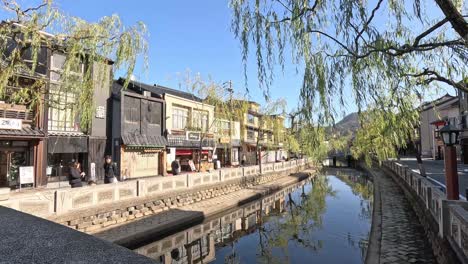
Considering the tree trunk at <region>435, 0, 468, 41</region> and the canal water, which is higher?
the tree trunk at <region>435, 0, 468, 41</region>

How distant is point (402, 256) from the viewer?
795 cm

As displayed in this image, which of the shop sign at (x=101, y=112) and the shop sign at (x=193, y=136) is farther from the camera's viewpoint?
the shop sign at (x=193, y=136)

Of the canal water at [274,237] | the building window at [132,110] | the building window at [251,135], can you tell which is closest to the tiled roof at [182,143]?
the building window at [132,110]

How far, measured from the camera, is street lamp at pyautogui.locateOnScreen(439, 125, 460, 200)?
7.89m

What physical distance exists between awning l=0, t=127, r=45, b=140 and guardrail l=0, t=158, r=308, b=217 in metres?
7.10

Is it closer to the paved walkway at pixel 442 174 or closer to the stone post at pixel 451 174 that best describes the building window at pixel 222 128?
the paved walkway at pixel 442 174

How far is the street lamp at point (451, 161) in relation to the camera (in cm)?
789

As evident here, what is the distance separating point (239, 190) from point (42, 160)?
12072mm

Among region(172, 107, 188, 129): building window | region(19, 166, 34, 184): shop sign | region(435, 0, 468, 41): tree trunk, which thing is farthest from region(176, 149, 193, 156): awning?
Result: region(435, 0, 468, 41): tree trunk

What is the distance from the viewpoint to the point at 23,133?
50.8 feet

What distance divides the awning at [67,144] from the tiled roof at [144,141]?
2684mm

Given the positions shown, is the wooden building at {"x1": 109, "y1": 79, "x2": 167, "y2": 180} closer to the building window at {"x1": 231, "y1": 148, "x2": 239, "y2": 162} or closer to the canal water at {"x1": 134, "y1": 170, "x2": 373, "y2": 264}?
the canal water at {"x1": 134, "y1": 170, "x2": 373, "y2": 264}

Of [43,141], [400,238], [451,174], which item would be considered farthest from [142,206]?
[451,174]

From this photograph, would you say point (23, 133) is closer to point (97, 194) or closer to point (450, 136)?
point (97, 194)
